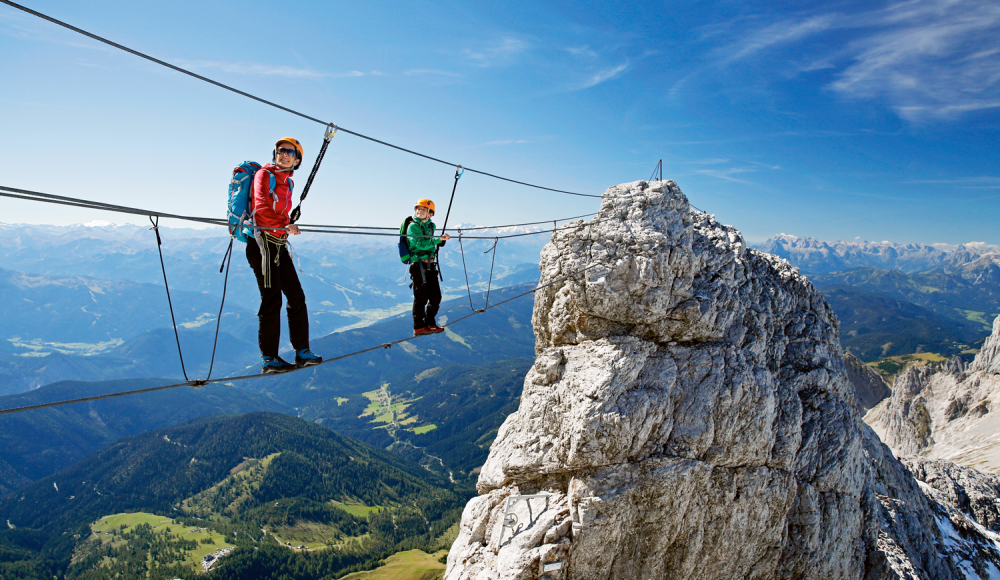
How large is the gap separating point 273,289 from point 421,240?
220 inches

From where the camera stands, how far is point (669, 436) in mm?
18188

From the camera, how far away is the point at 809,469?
19.3 metres

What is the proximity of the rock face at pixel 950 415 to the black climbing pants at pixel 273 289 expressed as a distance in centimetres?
10380

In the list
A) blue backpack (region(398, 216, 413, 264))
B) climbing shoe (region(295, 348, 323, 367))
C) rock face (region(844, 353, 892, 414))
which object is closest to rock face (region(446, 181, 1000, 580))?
blue backpack (region(398, 216, 413, 264))

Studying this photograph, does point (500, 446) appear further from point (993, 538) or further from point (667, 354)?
point (993, 538)

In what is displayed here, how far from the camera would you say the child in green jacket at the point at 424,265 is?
583 inches

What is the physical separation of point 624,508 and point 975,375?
139461 mm

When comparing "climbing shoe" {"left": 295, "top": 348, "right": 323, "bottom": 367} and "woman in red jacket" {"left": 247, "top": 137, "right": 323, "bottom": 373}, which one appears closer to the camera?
"woman in red jacket" {"left": 247, "top": 137, "right": 323, "bottom": 373}

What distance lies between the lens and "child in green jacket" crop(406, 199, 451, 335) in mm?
14812

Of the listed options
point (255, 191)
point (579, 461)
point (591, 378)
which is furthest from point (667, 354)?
point (255, 191)

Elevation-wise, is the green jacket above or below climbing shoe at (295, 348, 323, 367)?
above

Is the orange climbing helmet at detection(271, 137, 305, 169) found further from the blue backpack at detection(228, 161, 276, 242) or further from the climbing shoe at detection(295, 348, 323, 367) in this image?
the climbing shoe at detection(295, 348, 323, 367)

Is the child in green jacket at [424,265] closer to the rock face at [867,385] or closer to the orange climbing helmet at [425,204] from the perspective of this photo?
the orange climbing helmet at [425,204]

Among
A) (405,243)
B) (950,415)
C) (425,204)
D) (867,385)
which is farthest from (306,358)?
(867,385)
